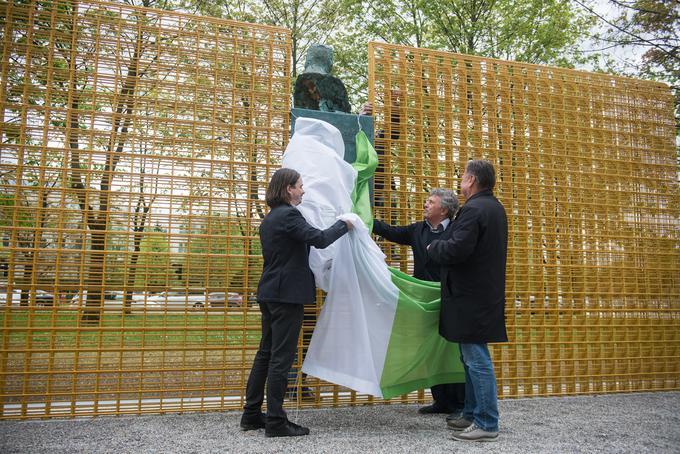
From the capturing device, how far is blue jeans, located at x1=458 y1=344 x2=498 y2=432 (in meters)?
3.10

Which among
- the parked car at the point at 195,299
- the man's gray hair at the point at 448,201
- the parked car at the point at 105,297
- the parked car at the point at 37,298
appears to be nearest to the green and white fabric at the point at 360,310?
the man's gray hair at the point at 448,201

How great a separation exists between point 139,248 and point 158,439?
1429 millimetres

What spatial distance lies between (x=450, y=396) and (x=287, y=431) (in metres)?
1.43

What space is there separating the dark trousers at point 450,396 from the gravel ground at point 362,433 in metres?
0.18

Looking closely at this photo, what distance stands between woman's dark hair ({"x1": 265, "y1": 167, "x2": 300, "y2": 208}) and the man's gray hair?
1231mm

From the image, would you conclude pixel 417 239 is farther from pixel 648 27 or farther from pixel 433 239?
pixel 648 27

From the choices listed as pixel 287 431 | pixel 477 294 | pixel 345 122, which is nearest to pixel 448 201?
pixel 477 294

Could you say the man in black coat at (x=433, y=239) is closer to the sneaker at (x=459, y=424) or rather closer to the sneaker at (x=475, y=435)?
the sneaker at (x=459, y=424)

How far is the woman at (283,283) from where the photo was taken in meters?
3.07

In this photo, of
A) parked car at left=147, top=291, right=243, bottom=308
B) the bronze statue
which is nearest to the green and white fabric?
the bronze statue

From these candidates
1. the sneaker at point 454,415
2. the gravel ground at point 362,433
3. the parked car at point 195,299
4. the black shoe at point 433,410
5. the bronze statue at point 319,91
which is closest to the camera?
the gravel ground at point 362,433

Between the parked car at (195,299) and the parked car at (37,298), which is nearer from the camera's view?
the parked car at (37,298)

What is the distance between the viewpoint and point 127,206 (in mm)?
3697

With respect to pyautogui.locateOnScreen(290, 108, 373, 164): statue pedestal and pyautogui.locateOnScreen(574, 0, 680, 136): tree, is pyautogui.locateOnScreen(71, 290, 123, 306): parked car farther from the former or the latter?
pyautogui.locateOnScreen(574, 0, 680, 136): tree
